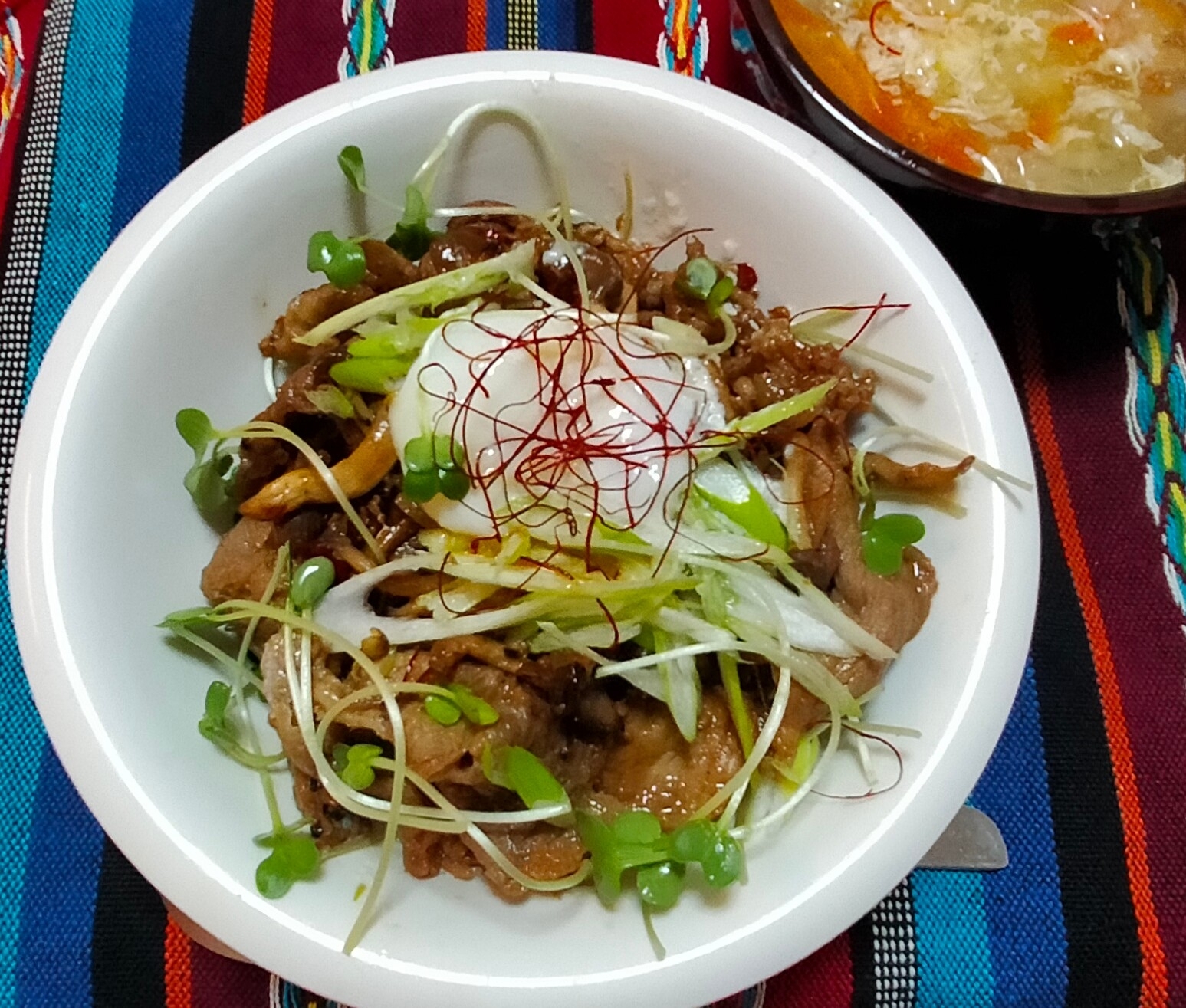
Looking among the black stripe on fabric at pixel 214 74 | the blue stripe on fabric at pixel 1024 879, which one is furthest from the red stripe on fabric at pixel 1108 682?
the black stripe on fabric at pixel 214 74

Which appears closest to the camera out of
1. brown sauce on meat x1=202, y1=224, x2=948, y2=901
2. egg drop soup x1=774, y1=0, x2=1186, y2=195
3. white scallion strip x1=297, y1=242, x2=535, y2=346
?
brown sauce on meat x1=202, y1=224, x2=948, y2=901

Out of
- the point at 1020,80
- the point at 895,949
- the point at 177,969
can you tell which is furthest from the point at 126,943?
the point at 1020,80

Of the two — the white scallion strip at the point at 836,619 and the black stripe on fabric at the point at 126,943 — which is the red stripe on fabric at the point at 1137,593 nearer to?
the white scallion strip at the point at 836,619

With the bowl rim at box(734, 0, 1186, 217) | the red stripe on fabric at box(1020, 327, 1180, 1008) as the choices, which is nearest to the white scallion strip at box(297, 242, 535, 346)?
the bowl rim at box(734, 0, 1186, 217)

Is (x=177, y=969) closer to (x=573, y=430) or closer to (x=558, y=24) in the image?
(x=573, y=430)

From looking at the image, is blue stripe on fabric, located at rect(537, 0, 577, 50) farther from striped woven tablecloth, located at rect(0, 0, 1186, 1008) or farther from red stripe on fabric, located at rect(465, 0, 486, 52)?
red stripe on fabric, located at rect(465, 0, 486, 52)
